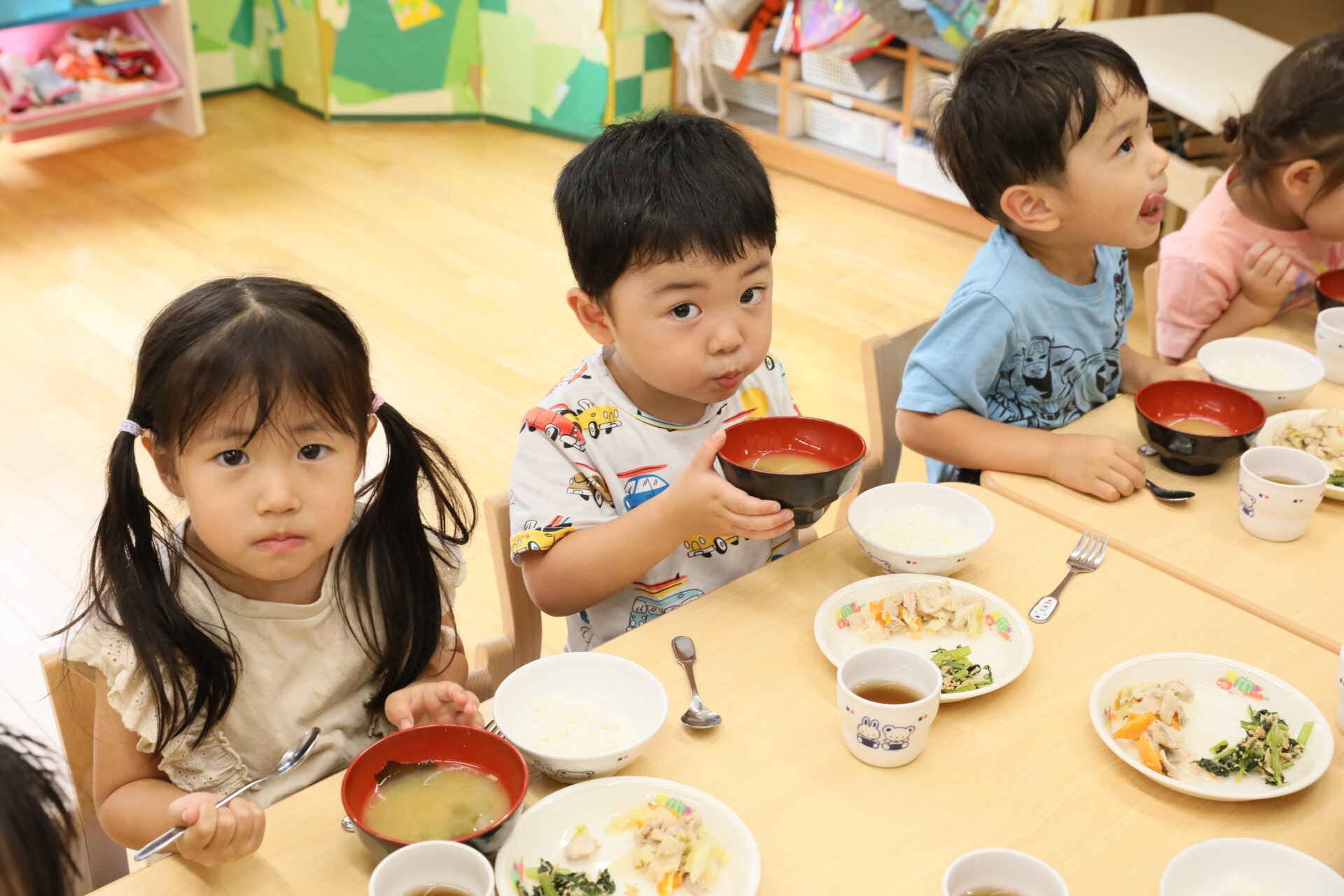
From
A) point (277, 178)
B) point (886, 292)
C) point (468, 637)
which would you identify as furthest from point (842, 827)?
point (277, 178)

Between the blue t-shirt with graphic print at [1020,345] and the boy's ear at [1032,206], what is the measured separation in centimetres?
5

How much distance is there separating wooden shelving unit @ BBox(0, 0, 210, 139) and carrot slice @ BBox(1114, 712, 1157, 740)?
4617mm

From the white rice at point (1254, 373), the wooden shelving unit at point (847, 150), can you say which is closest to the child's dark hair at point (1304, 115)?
the white rice at point (1254, 373)

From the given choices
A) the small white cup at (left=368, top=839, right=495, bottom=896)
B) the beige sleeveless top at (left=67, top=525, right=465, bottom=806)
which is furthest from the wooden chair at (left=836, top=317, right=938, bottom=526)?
the small white cup at (left=368, top=839, right=495, bottom=896)

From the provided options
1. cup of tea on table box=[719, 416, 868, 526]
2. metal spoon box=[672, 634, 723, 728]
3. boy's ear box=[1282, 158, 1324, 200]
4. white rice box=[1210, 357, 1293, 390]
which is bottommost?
metal spoon box=[672, 634, 723, 728]

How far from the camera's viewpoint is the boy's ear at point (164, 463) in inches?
46.8

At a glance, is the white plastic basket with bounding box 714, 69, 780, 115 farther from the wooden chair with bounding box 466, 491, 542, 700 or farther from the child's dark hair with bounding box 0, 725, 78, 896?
the child's dark hair with bounding box 0, 725, 78, 896

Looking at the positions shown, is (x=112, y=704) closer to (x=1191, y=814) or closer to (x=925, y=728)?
(x=925, y=728)

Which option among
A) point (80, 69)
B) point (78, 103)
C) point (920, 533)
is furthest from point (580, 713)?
point (80, 69)

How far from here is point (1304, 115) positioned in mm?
2008

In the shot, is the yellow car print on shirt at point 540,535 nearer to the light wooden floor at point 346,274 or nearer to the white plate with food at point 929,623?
the white plate with food at point 929,623

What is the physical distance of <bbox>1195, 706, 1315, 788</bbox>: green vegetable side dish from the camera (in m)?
1.07

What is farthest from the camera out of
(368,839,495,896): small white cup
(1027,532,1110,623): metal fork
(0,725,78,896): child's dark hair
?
(1027,532,1110,623): metal fork

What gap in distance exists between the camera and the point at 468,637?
2.45 m
